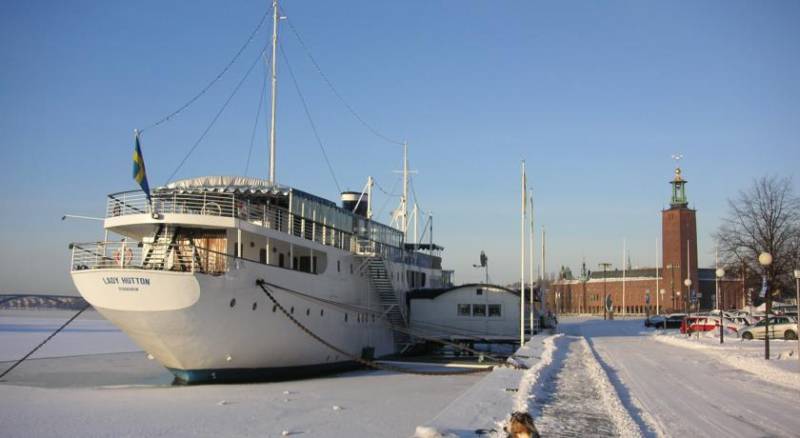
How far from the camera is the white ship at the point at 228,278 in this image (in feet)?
70.2

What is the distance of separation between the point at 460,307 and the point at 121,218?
22.2 m

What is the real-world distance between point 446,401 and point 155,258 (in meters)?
10.7

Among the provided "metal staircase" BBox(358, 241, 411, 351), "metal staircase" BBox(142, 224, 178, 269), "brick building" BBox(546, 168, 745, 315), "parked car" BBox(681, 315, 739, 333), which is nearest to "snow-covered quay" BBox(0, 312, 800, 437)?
"metal staircase" BBox(142, 224, 178, 269)

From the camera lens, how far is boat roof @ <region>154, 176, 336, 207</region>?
2667 cm

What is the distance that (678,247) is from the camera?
99.6 meters

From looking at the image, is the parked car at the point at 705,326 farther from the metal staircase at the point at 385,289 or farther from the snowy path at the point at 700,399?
the snowy path at the point at 700,399

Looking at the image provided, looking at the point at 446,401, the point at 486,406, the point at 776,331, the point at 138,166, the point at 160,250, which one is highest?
the point at 138,166

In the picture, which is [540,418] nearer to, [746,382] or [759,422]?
[759,422]

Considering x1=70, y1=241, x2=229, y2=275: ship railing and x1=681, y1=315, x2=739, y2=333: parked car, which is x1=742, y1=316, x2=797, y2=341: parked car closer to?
x1=681, y1=315, x2=739, y2=333: parked car

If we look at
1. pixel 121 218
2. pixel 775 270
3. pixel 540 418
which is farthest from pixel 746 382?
pixel 775 270

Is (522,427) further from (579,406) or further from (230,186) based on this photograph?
(230,186)

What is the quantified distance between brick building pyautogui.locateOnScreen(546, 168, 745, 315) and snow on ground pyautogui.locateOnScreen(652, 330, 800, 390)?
5248 centimetres

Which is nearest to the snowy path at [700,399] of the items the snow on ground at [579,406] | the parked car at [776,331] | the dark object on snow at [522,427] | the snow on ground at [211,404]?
the snow on ground at [579,406]

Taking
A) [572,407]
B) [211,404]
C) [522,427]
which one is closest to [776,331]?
[572,407]
